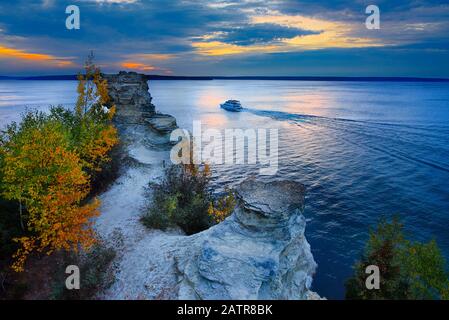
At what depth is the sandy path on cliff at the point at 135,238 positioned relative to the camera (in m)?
23.8

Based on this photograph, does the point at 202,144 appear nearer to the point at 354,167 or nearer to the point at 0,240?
the point at 354,167

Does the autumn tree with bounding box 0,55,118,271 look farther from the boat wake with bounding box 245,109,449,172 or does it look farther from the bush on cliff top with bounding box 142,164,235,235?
the boat wake with bounding box 245,109,449,172

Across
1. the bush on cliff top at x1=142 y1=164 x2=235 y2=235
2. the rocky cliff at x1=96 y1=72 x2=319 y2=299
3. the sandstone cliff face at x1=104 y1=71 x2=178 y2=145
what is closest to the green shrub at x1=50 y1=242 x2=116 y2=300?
the rocky cliff at x1=96 y1=72 x2=319 y2=299

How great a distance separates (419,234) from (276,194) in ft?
95.7

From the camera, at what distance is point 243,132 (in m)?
104

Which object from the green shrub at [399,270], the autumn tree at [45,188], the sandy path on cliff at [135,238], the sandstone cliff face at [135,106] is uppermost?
the sandstone cliff face at [135,106]

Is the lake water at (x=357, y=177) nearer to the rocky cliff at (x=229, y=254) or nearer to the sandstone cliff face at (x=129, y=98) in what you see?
the rocky cliff at (x=229, y=254)

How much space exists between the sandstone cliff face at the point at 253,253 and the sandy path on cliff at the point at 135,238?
6.05 feet

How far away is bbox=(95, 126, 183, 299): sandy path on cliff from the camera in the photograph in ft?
78.0

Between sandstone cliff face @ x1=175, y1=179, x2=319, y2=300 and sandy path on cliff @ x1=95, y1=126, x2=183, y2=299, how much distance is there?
6.05 ft

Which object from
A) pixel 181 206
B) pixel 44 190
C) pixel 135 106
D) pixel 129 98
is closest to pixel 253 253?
pixel 181 206

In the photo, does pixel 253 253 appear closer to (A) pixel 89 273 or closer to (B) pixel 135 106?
(A) pixel 89 273

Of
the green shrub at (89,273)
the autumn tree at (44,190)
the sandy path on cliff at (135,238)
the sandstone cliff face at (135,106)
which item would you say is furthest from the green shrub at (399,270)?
the sandstone cliff face at (135,106)

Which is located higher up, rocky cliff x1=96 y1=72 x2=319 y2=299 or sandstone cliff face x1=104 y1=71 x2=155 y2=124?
sandstone cliff face x1=104 y1=71 x2=155 y2=124
